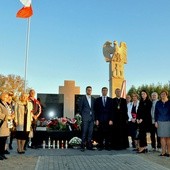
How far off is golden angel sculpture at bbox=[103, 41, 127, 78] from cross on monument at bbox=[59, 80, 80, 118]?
376 inches

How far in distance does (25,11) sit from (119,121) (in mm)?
7725

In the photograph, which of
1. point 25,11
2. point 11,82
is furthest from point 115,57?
point 11,82

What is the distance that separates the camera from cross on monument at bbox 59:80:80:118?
826 inches

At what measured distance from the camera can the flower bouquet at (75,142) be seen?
40.2 feet

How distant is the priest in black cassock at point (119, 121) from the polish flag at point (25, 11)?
6.98m

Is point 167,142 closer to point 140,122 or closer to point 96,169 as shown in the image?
point 140,122

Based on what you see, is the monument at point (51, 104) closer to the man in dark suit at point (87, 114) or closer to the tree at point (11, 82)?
the man in dark suit at point (87, 114)

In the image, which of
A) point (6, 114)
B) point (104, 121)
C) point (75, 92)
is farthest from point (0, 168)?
point (75, 92)

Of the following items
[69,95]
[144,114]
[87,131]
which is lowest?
[87,131]

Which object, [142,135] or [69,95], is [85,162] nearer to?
[142,135]

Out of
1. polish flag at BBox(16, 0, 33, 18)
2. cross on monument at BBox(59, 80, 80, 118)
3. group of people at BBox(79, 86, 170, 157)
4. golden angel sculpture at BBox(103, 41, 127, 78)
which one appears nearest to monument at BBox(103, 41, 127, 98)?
golden angel sculpture at BBox(103, 41, 127, 78)

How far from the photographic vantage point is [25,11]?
16875 mm

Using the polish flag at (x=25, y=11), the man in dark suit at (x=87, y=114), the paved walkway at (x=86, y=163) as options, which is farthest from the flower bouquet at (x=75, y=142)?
the polish flag at (x=25, y=11)

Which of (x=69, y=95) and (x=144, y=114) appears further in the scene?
(x=69, y=95)
